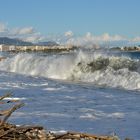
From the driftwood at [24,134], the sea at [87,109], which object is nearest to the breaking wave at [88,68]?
the sea at [87,109]

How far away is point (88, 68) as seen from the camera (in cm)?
3300

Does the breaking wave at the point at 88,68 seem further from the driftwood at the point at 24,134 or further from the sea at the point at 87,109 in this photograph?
the driftwood at the point at 24,134

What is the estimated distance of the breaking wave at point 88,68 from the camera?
25781mm

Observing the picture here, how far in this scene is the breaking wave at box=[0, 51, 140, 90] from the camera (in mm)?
25781

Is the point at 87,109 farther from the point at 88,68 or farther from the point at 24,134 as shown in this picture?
the point at 88,68

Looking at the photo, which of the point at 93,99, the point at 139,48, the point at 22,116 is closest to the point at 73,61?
the point at 93,99

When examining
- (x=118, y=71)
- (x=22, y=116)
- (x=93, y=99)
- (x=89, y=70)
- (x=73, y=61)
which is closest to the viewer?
(x=22, y=116)

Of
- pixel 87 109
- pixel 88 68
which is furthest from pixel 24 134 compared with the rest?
pixel 88 68

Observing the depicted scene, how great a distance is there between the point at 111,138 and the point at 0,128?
0.60 metres

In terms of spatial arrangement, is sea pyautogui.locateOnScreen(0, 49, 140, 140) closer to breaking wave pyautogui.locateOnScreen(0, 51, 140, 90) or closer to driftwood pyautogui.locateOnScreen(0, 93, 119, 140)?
breaking wave pyautogui.locateOnScreen(0, 51, 140, 90)

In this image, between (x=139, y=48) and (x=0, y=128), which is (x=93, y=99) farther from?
(x=139, y=48)

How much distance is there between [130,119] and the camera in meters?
10.7

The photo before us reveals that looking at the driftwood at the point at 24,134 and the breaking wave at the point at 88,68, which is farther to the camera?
the breaking wave at the point at 88,68

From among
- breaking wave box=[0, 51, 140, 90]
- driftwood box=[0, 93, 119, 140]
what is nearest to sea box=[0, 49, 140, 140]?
breaking wave box=[0, 51, 140, 90]
